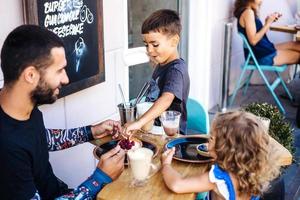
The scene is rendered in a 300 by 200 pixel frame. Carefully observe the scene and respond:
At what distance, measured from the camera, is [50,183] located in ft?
6.43

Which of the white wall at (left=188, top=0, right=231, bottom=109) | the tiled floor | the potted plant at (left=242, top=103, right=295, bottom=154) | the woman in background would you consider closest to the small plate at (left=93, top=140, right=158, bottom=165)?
the potted plant at (left=242, top=103, right=295, bottom=154)

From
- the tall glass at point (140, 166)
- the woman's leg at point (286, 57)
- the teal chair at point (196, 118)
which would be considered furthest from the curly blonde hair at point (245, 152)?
the woman's leg at point (286, 57)

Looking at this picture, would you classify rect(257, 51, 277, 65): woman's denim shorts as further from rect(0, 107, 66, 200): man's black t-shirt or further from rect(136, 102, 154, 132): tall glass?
rect(0, 107, 66, 200): man's black t-shirt

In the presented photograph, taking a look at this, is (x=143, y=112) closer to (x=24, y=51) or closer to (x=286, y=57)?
(x=24, y=51)

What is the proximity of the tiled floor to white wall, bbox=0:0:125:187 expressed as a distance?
1.59 meters

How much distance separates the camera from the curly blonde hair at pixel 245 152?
1.69 meters

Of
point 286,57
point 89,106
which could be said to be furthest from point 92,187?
point 286,57

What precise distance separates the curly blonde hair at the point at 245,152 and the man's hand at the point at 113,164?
40 centimetres

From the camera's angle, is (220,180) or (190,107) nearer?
(220,180)

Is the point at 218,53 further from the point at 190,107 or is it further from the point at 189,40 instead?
the point at 190,107

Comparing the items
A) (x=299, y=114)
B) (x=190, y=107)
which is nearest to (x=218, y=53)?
(x=299, y=114)

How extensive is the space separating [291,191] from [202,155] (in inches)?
73.8

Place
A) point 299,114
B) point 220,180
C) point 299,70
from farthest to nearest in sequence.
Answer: point 299,70
point 299,114
point 220,180

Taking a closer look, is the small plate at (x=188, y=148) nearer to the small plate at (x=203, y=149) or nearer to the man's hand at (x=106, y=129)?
the small plate at (x=203, y=149)
